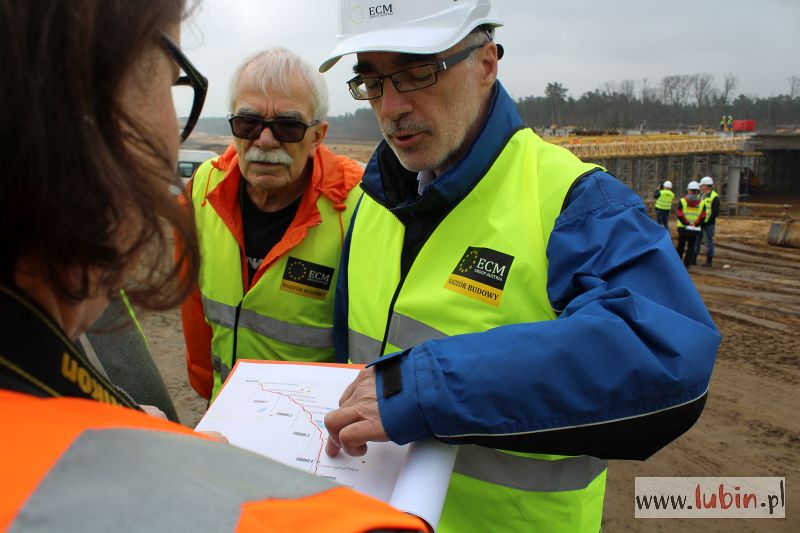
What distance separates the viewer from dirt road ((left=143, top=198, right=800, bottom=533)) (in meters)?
4.60

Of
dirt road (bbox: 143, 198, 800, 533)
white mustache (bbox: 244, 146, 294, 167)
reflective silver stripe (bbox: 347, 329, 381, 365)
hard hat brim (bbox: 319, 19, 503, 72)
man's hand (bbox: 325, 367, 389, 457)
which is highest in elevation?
hard hat brim (bbox: 319, 19, 503, 72)

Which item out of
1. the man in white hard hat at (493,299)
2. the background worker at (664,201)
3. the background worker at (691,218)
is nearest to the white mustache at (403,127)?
the man in white hard hat at (493,299)

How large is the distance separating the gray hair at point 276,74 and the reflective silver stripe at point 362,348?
4.48ft

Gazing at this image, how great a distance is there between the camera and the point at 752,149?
154ft

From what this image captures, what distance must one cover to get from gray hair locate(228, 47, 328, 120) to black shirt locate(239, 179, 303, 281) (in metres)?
0.50

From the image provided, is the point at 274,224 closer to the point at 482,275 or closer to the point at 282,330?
the point at 282,330

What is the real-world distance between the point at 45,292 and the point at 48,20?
0.34 m

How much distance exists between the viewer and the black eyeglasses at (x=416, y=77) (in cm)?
214

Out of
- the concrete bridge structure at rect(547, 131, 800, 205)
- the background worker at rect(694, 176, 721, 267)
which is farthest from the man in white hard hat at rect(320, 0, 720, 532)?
the concrete bridge structure at rect(547, 131, 800, 205)

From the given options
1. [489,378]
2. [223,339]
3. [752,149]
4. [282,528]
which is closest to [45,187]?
[282,528]

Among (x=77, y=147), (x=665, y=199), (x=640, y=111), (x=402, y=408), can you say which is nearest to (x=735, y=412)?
(x=402, y=408)

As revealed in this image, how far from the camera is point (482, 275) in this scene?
1.85m

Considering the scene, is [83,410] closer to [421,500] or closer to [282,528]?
[282,528]

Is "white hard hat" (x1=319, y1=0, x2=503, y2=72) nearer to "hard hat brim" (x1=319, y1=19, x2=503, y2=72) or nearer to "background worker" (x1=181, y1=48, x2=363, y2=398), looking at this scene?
"hard hat brim" (x1=319, y1=19, x2=503, y2=72)
